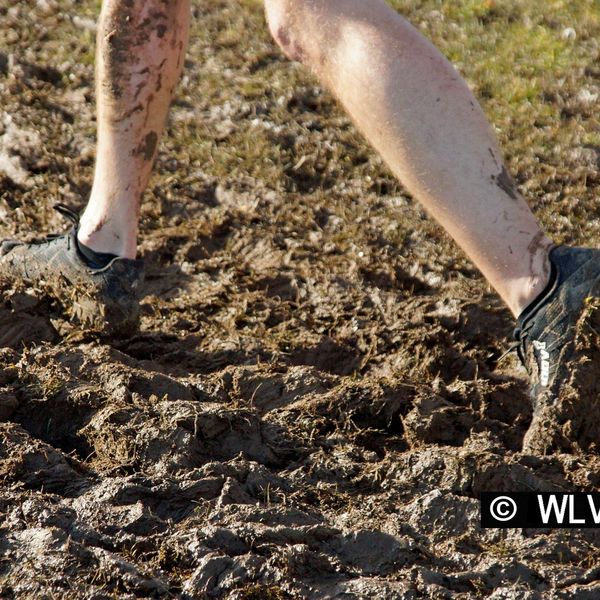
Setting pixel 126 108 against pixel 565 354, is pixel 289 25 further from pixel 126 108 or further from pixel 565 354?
pixel 565 354

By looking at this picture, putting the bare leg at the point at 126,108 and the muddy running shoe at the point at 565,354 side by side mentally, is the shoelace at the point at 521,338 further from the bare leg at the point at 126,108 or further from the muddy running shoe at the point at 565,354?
the bare leg at the point at 126,108

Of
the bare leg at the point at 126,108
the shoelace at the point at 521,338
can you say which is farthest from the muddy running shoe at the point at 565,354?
the bare leg at the point at 126,108

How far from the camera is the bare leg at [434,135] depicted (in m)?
2.66

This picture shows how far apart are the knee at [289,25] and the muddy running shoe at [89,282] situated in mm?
855

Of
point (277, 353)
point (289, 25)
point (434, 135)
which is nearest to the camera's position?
point (434, 135)

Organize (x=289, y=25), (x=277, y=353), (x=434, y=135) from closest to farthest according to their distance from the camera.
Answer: (x=434, y=135) → (x=289, y=25) → (x=277, y=353)

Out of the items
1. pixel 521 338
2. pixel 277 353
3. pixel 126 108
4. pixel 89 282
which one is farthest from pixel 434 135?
pixel 89 282

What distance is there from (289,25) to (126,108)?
75 centimetres

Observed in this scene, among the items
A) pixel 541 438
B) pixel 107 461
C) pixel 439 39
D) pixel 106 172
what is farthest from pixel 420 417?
pixel 439 39

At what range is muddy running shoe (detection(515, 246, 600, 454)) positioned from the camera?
267 cm

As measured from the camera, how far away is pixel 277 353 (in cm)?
325

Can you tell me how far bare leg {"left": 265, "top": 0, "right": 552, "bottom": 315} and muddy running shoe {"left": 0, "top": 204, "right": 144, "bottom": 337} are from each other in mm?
940

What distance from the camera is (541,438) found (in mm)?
2746

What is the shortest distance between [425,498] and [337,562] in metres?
0.31
